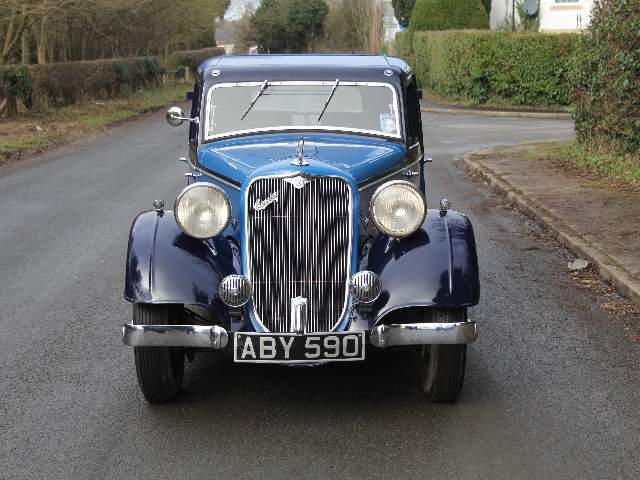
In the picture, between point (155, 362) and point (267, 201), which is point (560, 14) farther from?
point (155, 362)

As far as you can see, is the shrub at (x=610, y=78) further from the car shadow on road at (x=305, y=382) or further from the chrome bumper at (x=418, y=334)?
the chrome bumper at (x=418, y=334)

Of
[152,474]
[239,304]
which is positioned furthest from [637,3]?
[152,474]

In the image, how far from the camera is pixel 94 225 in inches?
472

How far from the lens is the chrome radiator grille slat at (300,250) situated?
5508mm

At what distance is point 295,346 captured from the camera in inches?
205

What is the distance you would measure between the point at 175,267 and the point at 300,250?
26.3 inches

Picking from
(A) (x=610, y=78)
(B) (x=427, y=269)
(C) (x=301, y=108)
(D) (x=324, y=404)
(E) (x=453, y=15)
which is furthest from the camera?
(E) (x=453, y=15)

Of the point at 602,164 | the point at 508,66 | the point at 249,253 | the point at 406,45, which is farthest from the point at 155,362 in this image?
the point at 406,45

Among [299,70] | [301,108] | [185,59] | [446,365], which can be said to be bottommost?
[185,59]

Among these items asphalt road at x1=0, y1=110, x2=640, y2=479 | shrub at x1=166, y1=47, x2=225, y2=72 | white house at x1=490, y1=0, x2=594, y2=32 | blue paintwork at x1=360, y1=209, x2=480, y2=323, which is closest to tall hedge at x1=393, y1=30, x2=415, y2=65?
white house at x1=490, y1=0, x2=594, y2=32

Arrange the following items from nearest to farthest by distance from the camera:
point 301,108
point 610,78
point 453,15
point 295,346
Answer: point 295,346 < point 301,108 < point 610,78 < point 453,15

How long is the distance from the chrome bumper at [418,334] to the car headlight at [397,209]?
0.59 metres

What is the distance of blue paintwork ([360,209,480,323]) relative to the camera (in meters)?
5.41

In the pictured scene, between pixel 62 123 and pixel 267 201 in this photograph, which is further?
pixel 62 123
